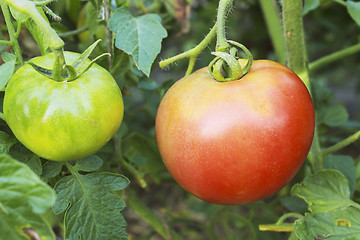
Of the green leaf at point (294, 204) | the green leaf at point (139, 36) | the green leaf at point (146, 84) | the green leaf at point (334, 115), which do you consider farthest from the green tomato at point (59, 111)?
the green leaf at point (334, 115)

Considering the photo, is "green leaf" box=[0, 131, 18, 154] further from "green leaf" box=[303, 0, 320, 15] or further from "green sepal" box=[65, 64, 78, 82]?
"green leaf" box=[303, 0, 320, 15]

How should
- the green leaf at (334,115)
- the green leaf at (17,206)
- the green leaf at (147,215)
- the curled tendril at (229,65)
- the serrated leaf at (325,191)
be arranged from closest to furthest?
the green leaf at (17,206) → the curled tendril at (229,65) → the serrated leaf at (325,191) → the green leaf at (147,215) → the green leaf at (334,115)

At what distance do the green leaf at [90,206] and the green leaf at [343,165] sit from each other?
46 centimetres

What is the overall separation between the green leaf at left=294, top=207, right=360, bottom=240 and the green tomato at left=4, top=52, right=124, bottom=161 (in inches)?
13.7

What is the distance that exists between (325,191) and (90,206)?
15.9 inches

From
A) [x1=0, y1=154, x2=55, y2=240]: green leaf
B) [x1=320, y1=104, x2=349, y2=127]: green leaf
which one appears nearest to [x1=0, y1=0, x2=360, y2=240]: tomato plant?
[x1=0, y1=154, x2=55, y2=240]: green leaf

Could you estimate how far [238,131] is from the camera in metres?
0.55

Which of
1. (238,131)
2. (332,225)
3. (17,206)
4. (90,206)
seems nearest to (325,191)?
(332,225)

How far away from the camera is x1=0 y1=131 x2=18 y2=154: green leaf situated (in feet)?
1.90

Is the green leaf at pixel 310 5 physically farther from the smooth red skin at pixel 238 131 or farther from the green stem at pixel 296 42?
the smooth red skin at pixel 238 131

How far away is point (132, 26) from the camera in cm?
69

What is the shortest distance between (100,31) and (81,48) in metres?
0.08

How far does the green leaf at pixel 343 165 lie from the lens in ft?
2.71

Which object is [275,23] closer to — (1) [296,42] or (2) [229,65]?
(1) [296,42]
